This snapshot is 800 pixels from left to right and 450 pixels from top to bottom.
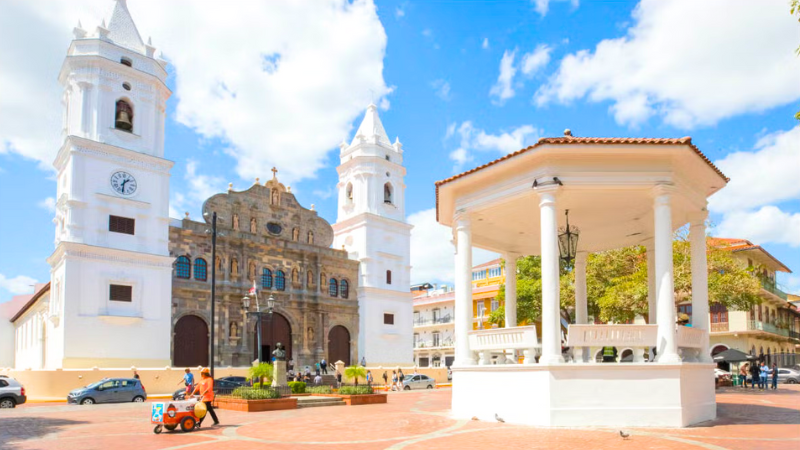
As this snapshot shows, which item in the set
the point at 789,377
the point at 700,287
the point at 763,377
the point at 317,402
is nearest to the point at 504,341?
the point at 700,287

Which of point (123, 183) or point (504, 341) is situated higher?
point (123, 183)

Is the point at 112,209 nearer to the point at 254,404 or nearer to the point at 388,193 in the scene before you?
the point at 254,404

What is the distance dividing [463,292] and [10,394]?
20.4 metres

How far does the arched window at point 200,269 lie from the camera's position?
42.3 meters

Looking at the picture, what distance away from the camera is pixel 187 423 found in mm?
13961

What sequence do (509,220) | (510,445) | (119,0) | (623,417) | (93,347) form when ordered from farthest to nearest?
(119,0) → (93,347) → (509,220) → (623,417) → (510,445)

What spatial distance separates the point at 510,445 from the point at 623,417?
3534 millimetres

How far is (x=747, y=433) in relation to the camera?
39.1ft

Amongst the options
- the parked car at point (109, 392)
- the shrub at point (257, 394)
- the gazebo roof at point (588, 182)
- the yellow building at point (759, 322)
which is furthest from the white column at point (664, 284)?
the yellow building at point (759, 322)

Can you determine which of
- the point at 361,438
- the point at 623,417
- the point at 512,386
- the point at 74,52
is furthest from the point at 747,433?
the point at 74,52

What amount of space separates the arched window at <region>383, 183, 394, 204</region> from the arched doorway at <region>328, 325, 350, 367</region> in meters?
11.6

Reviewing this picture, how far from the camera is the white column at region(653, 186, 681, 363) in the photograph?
13047 millimetres

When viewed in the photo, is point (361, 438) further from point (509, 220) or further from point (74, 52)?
point (74, 52)

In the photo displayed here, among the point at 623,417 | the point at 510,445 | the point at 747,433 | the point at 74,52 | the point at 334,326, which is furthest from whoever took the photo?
the point at 334,326
